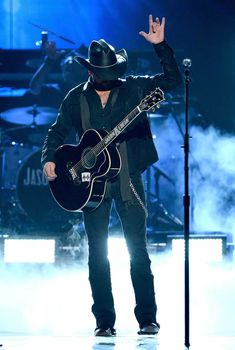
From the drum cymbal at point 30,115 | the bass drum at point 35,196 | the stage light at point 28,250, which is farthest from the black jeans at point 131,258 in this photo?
the drum cymbal at point 30,115

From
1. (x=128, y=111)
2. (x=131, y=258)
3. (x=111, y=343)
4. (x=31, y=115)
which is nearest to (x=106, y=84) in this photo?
(x=128, y=111)

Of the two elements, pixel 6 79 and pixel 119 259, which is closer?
pixel 119 259

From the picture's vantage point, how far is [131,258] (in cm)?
525

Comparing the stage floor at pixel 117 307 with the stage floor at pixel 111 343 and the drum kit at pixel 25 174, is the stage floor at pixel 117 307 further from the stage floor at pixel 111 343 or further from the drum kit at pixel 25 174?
the drum kit at pixel 25 174

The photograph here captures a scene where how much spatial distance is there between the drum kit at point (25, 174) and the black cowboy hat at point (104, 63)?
4.81 meters

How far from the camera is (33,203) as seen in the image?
10.4m

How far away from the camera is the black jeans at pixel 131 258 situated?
5.22m

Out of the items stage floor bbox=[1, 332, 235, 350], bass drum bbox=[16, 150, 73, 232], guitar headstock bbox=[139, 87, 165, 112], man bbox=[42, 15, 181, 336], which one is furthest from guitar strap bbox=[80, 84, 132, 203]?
bass drum bbox=[16, 150, 73, 232]

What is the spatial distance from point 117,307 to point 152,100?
232cm

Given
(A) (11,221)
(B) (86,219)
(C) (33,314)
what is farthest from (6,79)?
(B) (86,219)

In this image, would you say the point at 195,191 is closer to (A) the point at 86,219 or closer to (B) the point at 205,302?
(B) the point at 205,302

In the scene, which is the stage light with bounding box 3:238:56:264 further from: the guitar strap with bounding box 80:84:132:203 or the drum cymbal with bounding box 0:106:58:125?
the guitar strap with bounding box 80:84:132:203

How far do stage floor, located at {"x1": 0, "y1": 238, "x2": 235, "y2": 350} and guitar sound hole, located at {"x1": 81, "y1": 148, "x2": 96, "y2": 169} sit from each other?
3.59 ft

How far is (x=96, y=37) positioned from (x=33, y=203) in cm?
239
